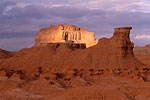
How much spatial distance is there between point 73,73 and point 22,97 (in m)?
11.8

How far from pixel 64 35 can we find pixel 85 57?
190ft

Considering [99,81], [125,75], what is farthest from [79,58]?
[125,75]

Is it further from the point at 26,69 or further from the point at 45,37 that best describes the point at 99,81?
the point at 45,37

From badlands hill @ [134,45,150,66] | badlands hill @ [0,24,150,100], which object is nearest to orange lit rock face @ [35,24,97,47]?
badlands hill @ [134,45,150,66]

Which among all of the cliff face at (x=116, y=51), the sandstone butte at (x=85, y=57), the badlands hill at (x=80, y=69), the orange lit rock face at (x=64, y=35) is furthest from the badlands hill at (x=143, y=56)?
the badlands hill at (x=80, y=69)

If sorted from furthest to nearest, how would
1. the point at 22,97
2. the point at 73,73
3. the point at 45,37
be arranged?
the point at 45,37
the point at 73,73
the point at 22,97

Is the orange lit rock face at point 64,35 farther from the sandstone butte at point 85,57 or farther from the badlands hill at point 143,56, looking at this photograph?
the sandstone butte at point 85,57

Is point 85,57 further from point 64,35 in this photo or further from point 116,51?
point 64,35

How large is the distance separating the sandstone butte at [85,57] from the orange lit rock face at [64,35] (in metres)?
53.7

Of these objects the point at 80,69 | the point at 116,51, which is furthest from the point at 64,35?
the point at 80,69

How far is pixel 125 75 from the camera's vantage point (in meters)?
35.8

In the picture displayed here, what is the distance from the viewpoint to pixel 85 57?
3688 cm

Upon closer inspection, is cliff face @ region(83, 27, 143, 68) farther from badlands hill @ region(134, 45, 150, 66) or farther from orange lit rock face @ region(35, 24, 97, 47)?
orange lit rock face @ region(35, 24, 97, 47)

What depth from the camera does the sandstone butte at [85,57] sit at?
36.1 meters
